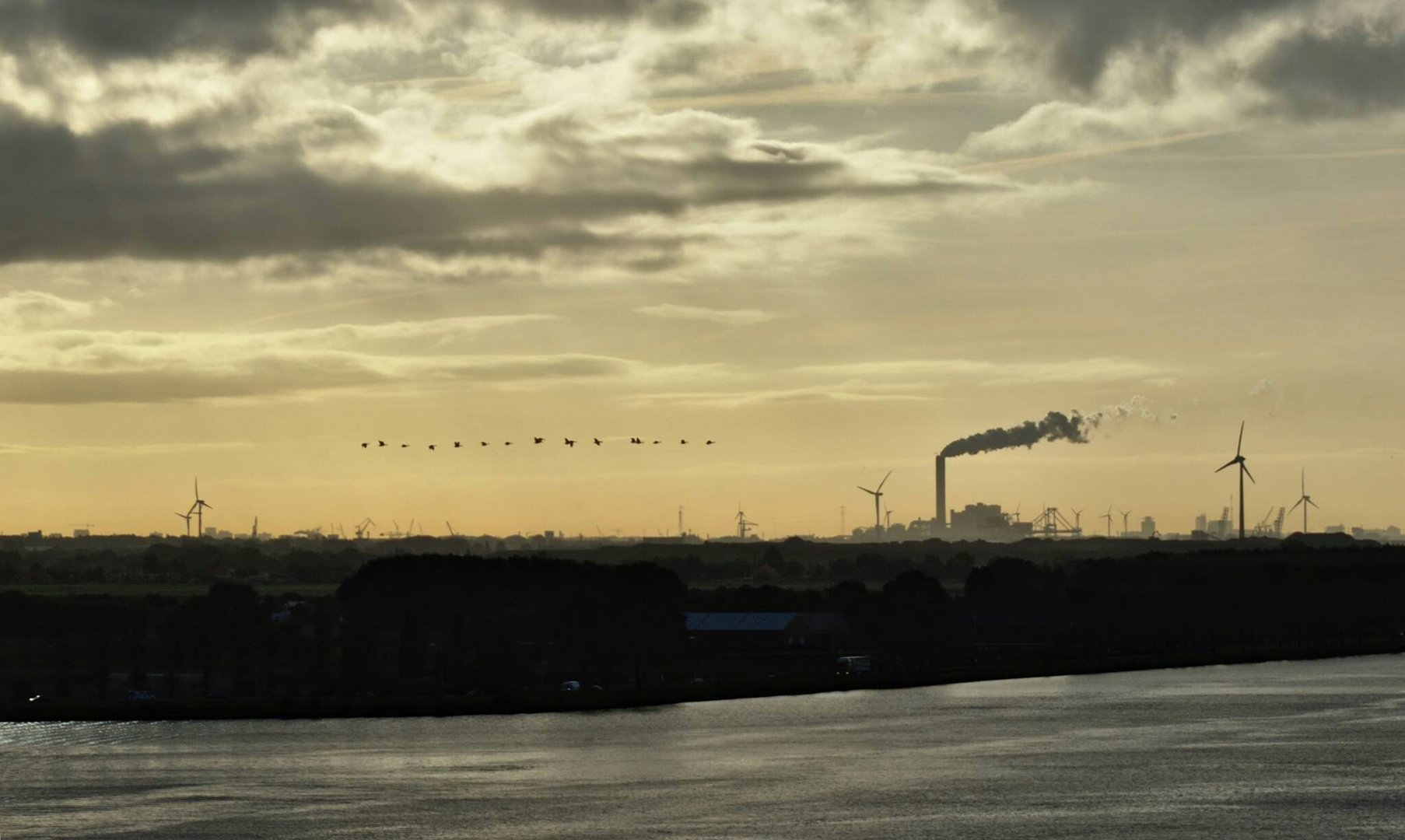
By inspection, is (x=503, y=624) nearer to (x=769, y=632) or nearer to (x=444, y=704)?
(x=769, y=632)

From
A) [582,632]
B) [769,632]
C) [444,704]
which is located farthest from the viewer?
[769,632]

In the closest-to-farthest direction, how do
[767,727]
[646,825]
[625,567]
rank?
[646,825] → [767,727] → [625,567]

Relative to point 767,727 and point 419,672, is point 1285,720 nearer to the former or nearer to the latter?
point 767,727

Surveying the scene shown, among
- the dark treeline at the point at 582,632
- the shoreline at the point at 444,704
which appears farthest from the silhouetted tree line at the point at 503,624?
the shoreline at the point at 444,704

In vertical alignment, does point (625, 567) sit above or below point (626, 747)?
above

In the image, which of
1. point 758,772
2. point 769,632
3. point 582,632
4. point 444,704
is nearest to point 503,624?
point 582,632

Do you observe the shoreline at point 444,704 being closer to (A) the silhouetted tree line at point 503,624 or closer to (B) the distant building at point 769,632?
(A) the silhouetted tree line at point 503,624

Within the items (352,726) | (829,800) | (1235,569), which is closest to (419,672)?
(352,726)
